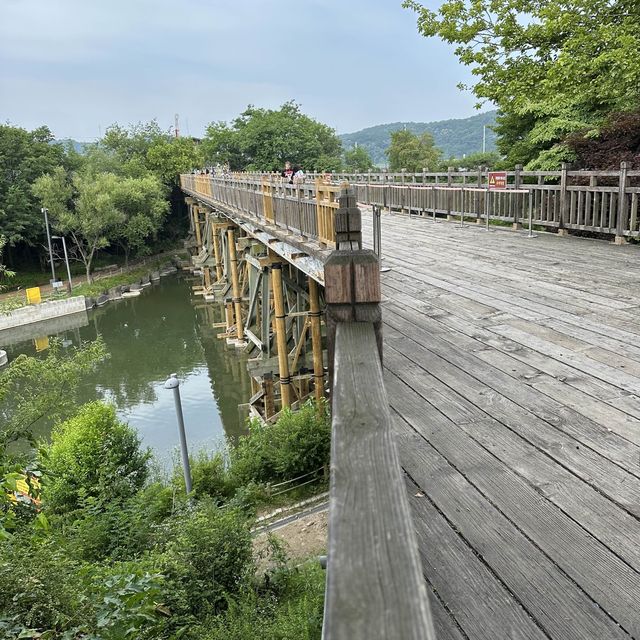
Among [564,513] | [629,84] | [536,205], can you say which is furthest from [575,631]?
[629,84]

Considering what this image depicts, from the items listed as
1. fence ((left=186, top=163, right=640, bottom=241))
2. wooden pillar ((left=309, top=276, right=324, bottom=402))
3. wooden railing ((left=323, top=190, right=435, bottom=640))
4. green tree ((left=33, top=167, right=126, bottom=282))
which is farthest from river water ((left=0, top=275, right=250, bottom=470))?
wooden railing ((left=323, top=190, right=435, bottom=640))

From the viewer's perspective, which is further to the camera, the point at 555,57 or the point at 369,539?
the point at 555,57

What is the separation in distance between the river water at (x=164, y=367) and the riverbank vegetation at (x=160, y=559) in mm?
4380

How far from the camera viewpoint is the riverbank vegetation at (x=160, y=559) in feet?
14.0

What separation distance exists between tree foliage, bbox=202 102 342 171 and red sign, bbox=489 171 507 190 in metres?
32.4

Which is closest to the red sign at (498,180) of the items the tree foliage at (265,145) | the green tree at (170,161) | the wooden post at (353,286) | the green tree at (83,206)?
the wooden post at (353,286)

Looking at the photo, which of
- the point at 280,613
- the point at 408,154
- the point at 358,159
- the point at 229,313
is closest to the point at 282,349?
the point at 280,613

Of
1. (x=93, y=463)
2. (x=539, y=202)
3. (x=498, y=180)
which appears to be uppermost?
(x=498, y=180)

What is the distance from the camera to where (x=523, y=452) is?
2.48 m

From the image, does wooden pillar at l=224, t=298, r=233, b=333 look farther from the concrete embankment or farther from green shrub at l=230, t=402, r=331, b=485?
green shrub at l=230, t=402, r=331, b=485

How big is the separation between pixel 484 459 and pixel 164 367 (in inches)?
755

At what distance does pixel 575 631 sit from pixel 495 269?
555cm

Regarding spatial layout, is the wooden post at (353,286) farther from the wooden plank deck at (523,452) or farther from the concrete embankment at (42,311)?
the concrete embankment at (42,311)

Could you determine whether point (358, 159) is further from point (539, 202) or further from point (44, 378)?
point (44, 378)
